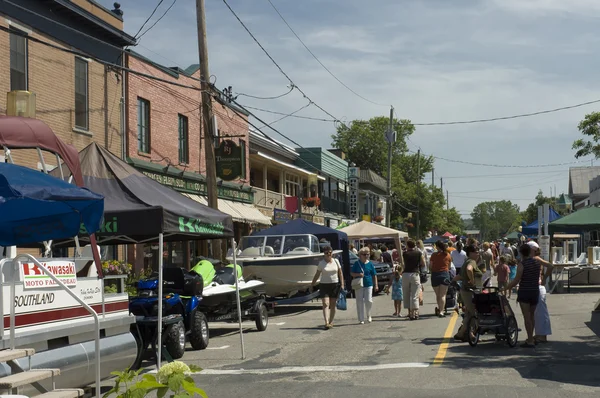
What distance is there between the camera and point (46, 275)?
8.77m

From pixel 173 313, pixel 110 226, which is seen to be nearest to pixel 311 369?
pixel 173 313

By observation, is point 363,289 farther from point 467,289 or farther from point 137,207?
point 137,207

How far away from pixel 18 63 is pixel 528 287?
13.2m

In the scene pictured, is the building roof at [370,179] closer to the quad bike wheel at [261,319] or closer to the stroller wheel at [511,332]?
the quad bike wheel at [261,319]

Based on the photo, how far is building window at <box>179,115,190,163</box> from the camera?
30047 millimetres

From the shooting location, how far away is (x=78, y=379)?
906 centimetres

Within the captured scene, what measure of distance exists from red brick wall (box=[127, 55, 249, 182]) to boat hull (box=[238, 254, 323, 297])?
671cm

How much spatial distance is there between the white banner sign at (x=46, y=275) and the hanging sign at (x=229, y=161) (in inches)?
739

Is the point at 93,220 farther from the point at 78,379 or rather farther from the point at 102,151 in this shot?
the point at 102,151

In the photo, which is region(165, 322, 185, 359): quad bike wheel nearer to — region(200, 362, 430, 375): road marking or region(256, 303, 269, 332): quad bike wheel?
region(200, 362, 430, 375): road marking

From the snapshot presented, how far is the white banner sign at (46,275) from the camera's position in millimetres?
8531

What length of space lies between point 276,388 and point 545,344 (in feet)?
18.8

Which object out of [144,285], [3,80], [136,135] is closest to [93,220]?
[144,285]

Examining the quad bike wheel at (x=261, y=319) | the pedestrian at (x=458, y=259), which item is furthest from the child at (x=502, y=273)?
the quad bike wheel at (x=261, y=319)
